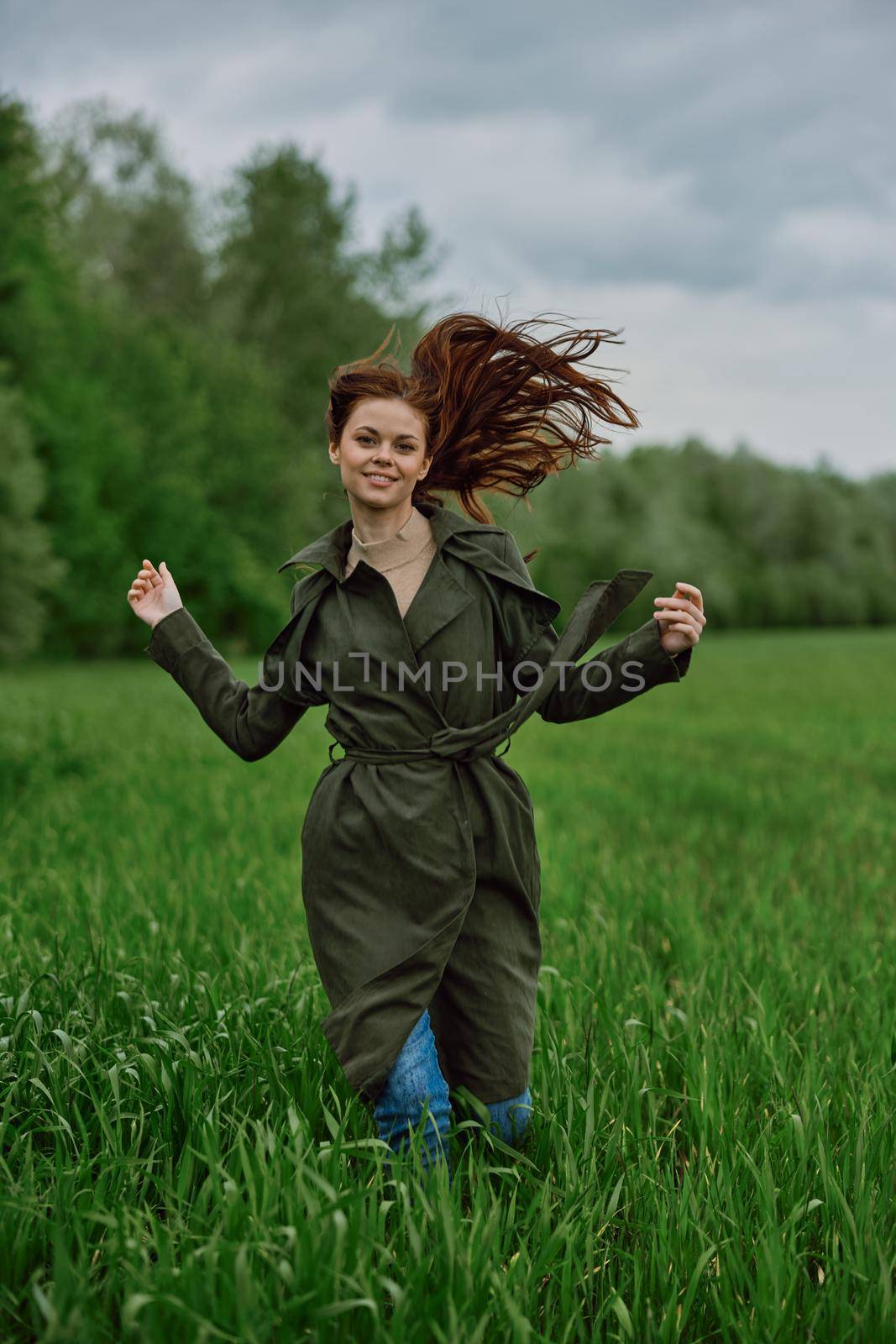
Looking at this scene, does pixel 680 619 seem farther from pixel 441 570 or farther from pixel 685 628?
pixel 441 570

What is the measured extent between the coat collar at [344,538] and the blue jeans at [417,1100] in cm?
103

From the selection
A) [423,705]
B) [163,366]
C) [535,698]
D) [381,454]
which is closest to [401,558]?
[381,454]

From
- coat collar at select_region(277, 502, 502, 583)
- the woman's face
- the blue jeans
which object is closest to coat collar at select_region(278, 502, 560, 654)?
coat collar at select_region(277, 502, 502, 583)

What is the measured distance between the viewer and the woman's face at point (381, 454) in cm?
252

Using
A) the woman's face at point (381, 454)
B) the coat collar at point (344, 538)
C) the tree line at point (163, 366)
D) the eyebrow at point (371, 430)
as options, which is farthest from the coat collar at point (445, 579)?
the tree line at point (163, 366)

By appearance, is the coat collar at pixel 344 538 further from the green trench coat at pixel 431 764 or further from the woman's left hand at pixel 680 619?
the woman's left hand at pixel 680 619

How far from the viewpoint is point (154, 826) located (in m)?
6.13

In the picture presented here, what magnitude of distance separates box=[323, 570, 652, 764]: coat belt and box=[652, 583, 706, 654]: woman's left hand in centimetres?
8

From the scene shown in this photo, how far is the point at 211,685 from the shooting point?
8.93 feet

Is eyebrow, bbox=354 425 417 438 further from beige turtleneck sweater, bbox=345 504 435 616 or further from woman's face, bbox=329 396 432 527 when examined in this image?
beige turtleneck sweater, bbox=345 504 435 616

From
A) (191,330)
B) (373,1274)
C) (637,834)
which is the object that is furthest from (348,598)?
(191,330)

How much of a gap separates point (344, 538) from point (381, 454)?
0.26 metres

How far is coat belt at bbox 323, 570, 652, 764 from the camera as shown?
2.47 m

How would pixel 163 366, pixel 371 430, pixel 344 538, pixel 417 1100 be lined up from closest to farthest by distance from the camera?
pixel 417 1100, pixel 371 430, pixel 344 538, pixel 163 366
